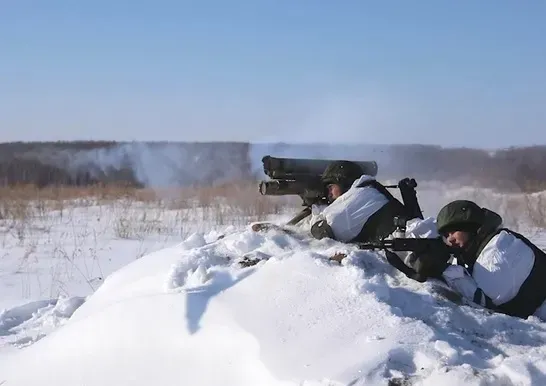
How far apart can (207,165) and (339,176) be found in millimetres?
7799

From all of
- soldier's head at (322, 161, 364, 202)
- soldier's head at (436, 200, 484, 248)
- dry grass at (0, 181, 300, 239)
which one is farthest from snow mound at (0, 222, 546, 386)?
dry grass at (0, 181, 300, 239)

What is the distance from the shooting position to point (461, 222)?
4.28 m

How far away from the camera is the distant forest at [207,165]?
A: 1161 cm

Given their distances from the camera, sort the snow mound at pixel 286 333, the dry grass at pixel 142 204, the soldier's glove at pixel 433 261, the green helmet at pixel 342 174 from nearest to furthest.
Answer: the snow mound at pixel 286 333 → the soldier's glove at pixel 433 261 → the green helmet at pixel 342 174 → the dry grass at pixel 142 204

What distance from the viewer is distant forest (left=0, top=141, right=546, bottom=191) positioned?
457 inches

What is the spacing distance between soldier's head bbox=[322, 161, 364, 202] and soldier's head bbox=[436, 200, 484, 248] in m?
1.14

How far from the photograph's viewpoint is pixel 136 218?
43.2 ft

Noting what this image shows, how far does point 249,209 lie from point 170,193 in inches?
178

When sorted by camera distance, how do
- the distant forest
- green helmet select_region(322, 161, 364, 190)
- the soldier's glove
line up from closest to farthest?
the soldier's glove, green helmet select_region(322, 161, 364, 190), the distant forest

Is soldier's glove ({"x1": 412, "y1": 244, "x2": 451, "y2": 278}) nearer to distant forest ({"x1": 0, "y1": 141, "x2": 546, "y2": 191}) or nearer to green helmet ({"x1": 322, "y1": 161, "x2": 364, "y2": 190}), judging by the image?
green helmet ({"x1": 322, "y1": 161, "x2": 364, "y2": 190})

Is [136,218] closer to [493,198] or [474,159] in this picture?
[493,198]

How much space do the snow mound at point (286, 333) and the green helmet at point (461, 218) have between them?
1.34ft

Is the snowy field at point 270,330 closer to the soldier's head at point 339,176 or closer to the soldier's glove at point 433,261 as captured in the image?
the soldier's glove at point 433,261

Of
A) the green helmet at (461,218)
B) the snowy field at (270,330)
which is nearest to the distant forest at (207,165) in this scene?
the snowy field at (270,330)
